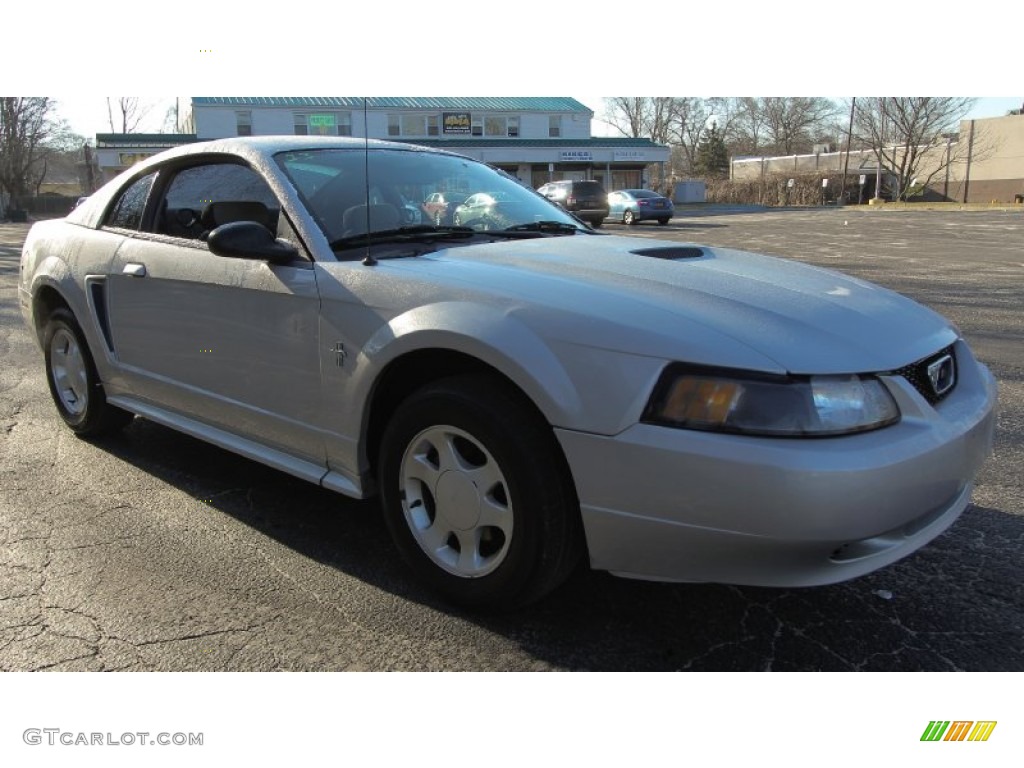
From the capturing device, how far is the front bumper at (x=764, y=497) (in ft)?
6.55

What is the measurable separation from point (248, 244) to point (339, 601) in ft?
4.31

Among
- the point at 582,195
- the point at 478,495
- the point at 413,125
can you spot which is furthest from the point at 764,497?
the point at 413,125

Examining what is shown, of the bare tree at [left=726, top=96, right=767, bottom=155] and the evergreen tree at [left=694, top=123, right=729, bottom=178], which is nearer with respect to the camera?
the evergreen tree at [left=694, top=123, right=729, bottom=178]

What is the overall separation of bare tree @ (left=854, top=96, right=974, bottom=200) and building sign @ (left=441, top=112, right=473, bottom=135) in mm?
28686

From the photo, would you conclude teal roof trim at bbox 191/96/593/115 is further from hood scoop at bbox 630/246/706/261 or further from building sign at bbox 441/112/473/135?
hood scoop at bbox 630/246/706/261

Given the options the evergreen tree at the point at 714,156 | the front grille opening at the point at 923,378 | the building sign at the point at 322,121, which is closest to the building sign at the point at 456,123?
the evergreen tree at the point at 714,156

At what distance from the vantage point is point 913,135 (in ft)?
187

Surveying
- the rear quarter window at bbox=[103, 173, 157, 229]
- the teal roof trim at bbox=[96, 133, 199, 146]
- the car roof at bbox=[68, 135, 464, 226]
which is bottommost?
the rear quarter window at bbox=[103, 173, 157, 229]

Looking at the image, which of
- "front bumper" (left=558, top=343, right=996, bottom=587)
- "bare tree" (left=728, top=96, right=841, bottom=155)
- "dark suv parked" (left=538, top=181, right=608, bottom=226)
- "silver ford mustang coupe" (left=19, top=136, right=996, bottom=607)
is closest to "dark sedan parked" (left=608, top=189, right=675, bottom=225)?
"dark suv parked" (left=538, top=181, right=608, bottom=226)

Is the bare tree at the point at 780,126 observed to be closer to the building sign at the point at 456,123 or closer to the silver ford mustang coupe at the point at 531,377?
the building sign at the point at 456,123

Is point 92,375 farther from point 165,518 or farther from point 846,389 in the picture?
point 846,389

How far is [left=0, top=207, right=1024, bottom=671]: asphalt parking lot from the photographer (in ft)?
7.90

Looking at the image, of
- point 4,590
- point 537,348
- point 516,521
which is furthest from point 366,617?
point 4,590

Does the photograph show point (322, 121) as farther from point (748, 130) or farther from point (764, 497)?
point (748, 130)
